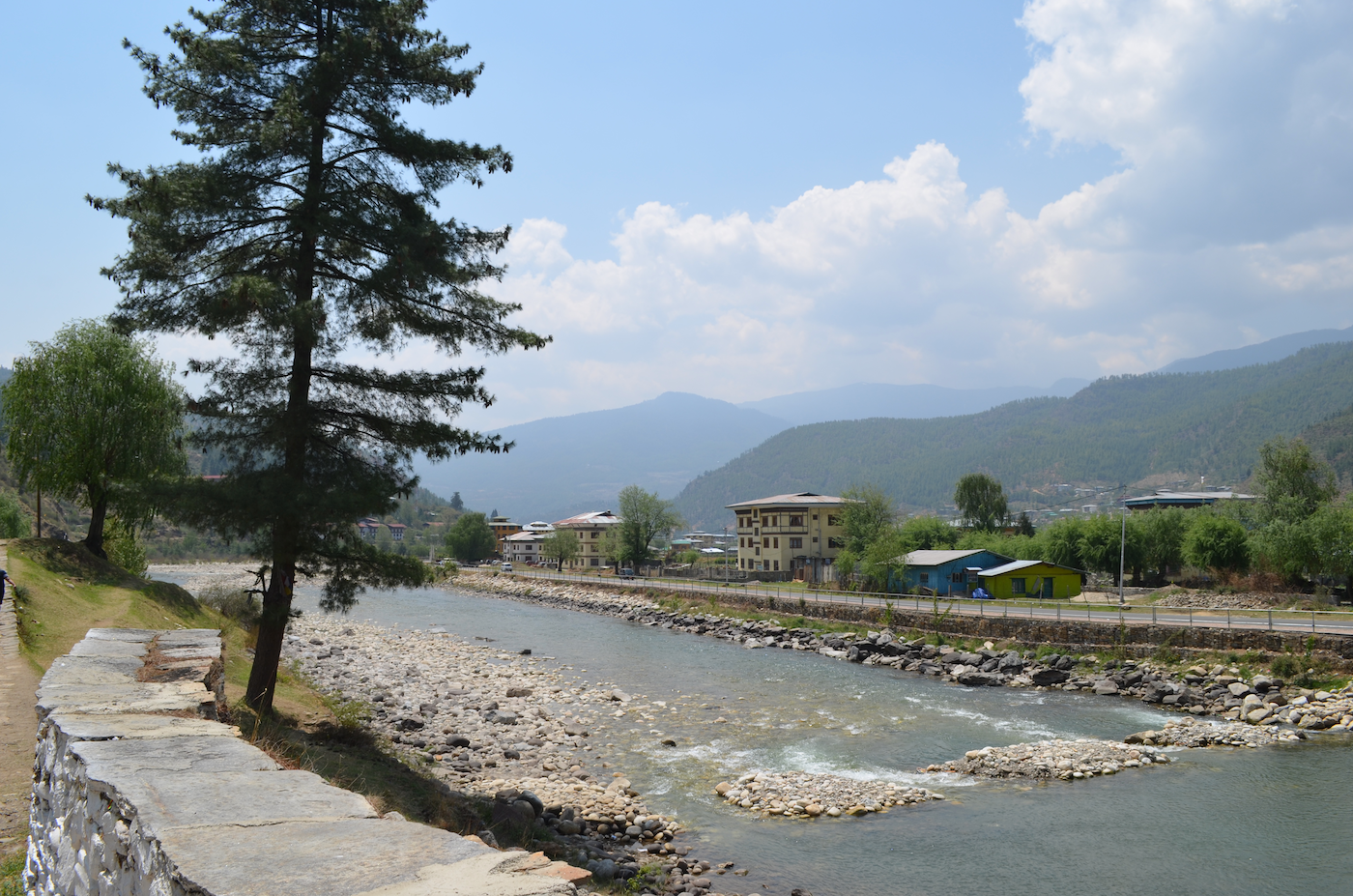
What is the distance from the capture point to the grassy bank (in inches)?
→ 488

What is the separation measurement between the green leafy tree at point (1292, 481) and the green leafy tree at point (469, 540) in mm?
110518

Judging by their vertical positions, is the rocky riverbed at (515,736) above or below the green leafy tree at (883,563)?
below

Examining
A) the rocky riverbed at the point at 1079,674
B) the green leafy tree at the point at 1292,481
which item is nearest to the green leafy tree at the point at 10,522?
the rocky riverbed at the point at 1079,674

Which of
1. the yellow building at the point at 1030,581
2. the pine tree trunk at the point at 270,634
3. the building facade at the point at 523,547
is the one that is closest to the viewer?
the pine tree trunk at the point at 270,634

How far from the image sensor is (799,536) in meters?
80.9

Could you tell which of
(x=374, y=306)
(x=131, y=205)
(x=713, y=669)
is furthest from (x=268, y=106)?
(x=713, y=669)

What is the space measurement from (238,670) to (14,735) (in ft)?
27.2

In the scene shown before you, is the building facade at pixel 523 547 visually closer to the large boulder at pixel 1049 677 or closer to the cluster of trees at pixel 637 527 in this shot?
the cluster of trees at pixel 637 527

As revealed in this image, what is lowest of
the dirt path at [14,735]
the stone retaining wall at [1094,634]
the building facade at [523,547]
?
the building facade at [523,547]

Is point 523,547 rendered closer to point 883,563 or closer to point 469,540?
point 469,540

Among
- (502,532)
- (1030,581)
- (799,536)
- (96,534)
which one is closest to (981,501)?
(799,536)

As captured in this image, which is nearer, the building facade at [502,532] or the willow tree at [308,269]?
the willow tree at [308,269]

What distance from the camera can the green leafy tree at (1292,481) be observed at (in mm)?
55531

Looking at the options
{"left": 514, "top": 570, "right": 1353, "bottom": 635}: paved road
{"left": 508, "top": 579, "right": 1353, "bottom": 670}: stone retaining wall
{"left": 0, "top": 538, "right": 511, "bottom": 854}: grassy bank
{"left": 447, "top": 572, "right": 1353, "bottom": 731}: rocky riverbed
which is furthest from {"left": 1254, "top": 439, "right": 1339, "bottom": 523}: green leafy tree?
{"left": 0, "top": 538, "right": 511, "bottom": 854}: grassy bank
